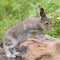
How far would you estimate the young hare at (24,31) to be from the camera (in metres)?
5.97

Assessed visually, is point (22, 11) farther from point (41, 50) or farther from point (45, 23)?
point (41, 50)

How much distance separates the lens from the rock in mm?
4230

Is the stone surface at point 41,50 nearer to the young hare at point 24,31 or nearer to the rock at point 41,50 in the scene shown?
the rock at point 41,50

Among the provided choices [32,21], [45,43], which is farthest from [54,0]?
[45,43]

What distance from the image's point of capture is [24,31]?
6.14 metres

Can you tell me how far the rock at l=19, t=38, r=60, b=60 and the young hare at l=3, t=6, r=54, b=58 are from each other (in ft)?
3.40

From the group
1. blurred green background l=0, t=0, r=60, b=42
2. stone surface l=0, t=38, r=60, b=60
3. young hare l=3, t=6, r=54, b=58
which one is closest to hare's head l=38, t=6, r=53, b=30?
young hare l=3, t=6, r=54, b=58

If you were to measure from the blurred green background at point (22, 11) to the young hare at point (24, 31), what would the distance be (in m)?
0.28

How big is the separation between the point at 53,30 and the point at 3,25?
1.49 metres

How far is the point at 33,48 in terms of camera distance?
4.64 m

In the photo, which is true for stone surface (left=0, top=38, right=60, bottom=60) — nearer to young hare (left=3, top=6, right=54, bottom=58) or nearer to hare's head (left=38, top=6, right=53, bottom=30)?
young hare (left=3, top=6, right=54, bottom=58)

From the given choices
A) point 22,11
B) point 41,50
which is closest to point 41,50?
point 41,50

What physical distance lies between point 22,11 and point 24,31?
5.13ft

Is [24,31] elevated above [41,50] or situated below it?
below
